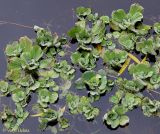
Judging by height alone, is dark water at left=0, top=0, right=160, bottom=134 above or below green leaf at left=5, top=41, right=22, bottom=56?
above

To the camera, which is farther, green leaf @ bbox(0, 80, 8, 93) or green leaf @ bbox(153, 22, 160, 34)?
green leaf @ bbox(153, 22, 160, 34)

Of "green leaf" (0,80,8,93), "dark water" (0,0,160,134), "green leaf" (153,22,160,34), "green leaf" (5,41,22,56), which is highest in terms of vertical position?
"dark water" (0,0,160,134)

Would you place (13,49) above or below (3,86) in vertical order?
above

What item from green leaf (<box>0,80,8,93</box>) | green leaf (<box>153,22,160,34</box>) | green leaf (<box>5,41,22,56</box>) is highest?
green leaf (<box>5,41,22,56</box>)

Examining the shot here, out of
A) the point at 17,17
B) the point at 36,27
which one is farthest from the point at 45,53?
the point at 17,17

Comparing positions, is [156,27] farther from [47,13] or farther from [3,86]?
[3,86]

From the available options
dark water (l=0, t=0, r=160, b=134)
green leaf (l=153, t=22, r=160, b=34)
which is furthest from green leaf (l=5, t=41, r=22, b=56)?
green leaf (l=153, t=22, r=160, b=34)

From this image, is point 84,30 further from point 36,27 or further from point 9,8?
point 9,8

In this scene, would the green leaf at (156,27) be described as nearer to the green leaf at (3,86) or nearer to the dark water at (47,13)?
the dark water at (47,13)

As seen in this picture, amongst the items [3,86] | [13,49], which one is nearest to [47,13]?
[13,49]

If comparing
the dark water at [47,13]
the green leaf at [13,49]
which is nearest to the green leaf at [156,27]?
the dark water at [47,13]

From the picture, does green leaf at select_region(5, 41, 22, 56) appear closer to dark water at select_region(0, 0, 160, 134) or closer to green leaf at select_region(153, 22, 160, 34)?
dark water at select_region(0, 0, 160, 134)

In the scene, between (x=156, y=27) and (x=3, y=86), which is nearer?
(x=3, y=86)
